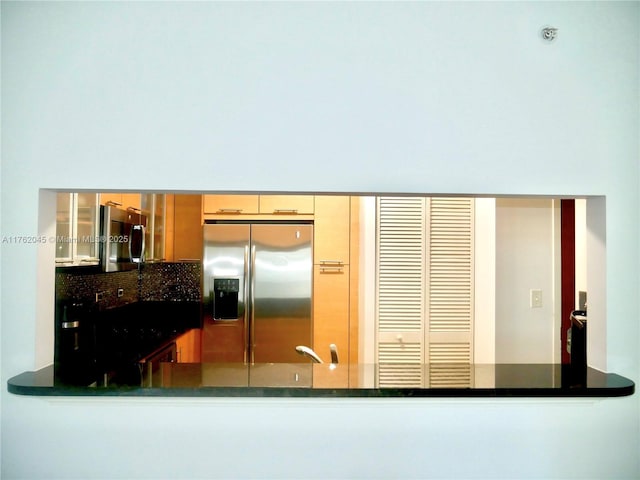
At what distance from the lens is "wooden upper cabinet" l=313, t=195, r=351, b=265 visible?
3.65m

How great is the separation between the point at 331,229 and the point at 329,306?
0.61 m

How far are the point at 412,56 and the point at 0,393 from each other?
73.8 inches

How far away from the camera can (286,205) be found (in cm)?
368

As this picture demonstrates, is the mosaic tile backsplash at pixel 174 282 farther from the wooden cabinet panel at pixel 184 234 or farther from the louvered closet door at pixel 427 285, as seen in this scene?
the louvered closet door at pixel 427 285

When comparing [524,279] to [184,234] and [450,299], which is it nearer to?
[450,299]

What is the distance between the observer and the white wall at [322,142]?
Result: 160 centimetres

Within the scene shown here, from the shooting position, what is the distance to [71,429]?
1.58m

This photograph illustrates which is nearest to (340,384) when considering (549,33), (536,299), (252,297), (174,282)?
(549,33)

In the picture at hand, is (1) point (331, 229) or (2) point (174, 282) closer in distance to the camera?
(1) point (331, 229)

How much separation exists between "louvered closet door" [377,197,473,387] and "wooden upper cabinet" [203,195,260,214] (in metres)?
1.05

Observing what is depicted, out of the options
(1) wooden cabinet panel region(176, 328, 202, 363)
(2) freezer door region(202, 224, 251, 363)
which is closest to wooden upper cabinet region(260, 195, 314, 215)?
(2) freezer door region(202, 224, 251, 363)

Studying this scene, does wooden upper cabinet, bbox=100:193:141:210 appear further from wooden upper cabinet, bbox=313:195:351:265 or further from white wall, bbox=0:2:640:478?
wooden upper cabinet, bbox=313:195:351:265

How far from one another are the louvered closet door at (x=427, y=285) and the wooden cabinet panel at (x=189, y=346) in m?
1.45

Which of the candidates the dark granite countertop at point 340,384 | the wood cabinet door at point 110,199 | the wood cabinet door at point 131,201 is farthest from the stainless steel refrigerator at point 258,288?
the dark granite countertop at point 340,384
